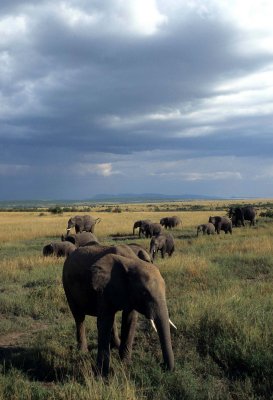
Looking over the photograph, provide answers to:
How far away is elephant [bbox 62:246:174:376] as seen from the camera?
5.99 metres

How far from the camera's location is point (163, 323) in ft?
19.4

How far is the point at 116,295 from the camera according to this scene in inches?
257

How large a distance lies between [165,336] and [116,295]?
41.4 inches

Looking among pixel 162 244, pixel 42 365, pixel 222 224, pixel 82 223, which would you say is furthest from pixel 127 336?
pixel 82 223

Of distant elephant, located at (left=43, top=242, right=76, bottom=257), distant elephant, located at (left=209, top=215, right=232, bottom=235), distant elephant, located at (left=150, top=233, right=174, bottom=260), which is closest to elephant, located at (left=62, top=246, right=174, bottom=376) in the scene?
distant elephant, located at (left=150, top=233, right=174, bottom=260)

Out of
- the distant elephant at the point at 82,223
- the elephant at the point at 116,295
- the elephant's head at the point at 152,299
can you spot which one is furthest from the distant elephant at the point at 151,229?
the elephant's head at the point at 152,299

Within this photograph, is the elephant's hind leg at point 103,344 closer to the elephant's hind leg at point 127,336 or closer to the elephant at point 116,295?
the elephant at point 116,295

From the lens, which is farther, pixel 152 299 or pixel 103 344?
pixel 103 344

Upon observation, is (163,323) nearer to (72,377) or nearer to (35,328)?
(72,377)

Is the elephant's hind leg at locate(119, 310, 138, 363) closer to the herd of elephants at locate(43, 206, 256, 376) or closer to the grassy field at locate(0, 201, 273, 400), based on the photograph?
the herd of elephants at locate(43, 206, 256, 376)

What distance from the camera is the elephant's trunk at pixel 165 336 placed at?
579cm

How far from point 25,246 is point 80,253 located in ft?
61.5

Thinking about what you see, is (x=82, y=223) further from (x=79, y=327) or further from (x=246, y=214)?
(x=79, y=327)

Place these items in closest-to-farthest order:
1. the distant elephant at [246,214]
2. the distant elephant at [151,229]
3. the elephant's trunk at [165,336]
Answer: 1. the elephant's trunk at [165,336]
2. the distant elephant at [151,229]
3. the distant elephant at [246,214]
